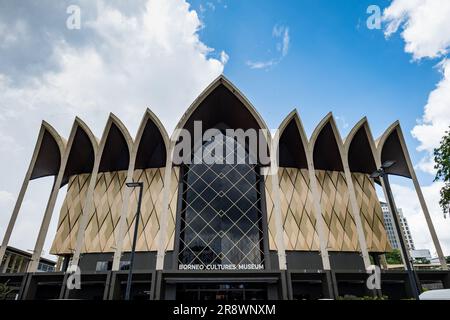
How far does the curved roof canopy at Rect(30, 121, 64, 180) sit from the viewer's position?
24.3 metres

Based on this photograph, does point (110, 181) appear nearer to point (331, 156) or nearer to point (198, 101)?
point (198, 101)

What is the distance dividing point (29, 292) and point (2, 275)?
9.53 ft

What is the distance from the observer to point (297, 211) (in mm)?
23672

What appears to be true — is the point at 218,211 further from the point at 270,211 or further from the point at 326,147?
the point at 326,147

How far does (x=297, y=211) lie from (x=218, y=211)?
705 cm

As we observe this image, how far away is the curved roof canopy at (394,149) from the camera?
2433 cm

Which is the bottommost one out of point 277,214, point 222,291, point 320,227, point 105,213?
point 222,291

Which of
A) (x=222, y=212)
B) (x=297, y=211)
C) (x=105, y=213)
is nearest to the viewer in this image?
(x=222, y=212)

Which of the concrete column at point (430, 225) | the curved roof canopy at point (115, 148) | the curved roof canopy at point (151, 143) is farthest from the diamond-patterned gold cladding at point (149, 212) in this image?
the concrete column at point (430, 225)

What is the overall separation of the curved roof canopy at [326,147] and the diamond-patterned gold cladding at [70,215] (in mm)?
22170

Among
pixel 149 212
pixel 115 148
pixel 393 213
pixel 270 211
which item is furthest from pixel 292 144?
pixel 115 148

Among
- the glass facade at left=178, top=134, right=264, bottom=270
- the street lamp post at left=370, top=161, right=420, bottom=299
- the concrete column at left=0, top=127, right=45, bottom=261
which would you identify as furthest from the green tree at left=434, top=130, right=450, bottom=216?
the concrete column at left=0, top=127, right=45, bottom=261

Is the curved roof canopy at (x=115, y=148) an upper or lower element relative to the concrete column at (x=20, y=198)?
upper

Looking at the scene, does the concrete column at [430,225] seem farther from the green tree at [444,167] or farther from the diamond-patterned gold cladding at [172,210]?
the diamond-patterned gold cladding at [172,210]
